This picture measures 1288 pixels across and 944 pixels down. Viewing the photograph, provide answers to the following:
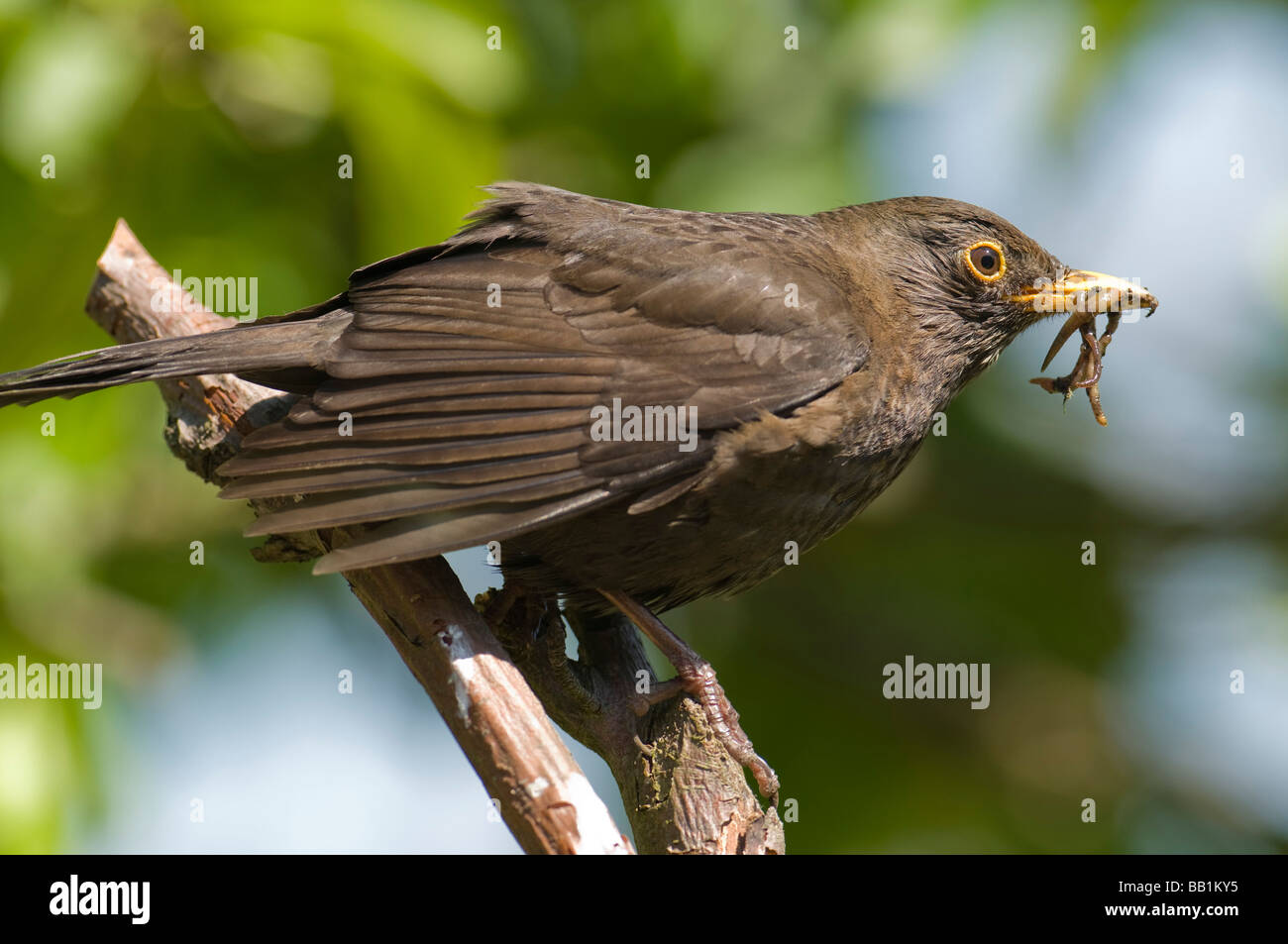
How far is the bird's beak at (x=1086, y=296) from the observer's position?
14.0 ft

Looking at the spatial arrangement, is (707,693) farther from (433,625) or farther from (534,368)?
(534,368)

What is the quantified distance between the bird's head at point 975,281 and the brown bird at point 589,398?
19cm

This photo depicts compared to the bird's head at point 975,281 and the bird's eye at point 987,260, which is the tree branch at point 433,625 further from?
the bird's eye at point 987,260

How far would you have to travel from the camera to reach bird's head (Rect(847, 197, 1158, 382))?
167 inches

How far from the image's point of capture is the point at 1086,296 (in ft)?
14.1

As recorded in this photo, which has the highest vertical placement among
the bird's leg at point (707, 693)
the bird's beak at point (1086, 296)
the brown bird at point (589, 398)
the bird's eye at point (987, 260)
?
the bird's eye at point (987, 260)

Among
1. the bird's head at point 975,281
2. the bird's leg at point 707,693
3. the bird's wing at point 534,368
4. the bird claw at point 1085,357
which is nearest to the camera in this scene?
the bird's wing at point 534,368

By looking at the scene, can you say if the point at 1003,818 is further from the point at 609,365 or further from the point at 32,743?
the point at 32,743

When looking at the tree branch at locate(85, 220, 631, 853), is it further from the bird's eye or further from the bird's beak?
the bird's beak

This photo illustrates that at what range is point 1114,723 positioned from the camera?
5.74 metres

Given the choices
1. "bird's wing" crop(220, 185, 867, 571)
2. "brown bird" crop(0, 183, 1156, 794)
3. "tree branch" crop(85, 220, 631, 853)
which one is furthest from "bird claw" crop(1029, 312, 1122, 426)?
"tree branch" crop(85, 220, 631, 853)

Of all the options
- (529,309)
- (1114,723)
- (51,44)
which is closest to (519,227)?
(529,309)

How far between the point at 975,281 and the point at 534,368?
1.61 metres

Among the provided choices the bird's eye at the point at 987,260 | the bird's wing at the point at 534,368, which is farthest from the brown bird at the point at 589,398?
the bird's eye at the point at 987,260
